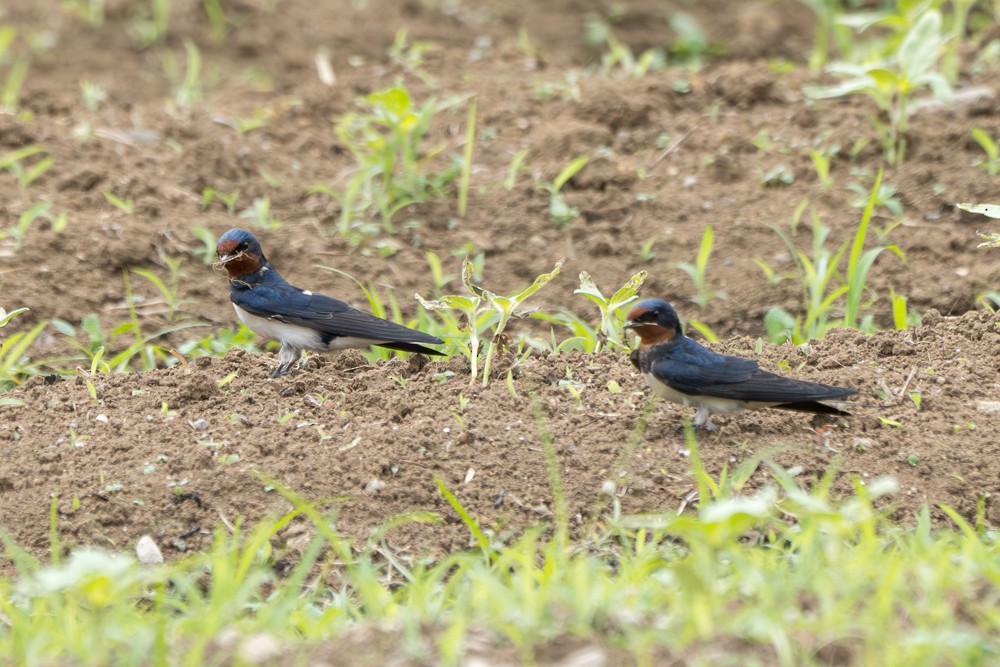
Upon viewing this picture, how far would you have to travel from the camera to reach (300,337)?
558cm

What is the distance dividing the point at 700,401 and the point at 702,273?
1.66 m

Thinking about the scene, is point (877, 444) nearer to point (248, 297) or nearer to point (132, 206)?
point (248, 297)

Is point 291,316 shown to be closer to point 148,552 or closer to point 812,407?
point 148,552

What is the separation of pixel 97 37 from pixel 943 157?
22.5 ft

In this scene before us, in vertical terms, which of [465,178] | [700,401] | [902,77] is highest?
[902,77]

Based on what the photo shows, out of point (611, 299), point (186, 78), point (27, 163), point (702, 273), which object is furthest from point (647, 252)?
point (186, 78)

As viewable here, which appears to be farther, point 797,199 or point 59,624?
point 797,199

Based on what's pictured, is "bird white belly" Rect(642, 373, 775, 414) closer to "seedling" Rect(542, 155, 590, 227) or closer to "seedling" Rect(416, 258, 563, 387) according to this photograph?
"seedling" Rect(416, 258, 563, 387)

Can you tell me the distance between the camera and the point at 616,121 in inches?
309

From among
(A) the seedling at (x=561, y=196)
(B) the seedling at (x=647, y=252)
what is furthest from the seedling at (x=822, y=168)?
(A) the seedling at (x=561, y=196)

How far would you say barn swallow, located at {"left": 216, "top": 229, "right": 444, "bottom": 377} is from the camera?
5.44m

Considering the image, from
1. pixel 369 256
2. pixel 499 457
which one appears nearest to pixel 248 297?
pixel 369 256

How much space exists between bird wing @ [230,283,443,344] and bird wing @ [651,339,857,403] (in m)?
1.01

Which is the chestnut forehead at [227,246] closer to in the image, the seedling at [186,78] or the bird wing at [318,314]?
the bird wing at [318,314]
